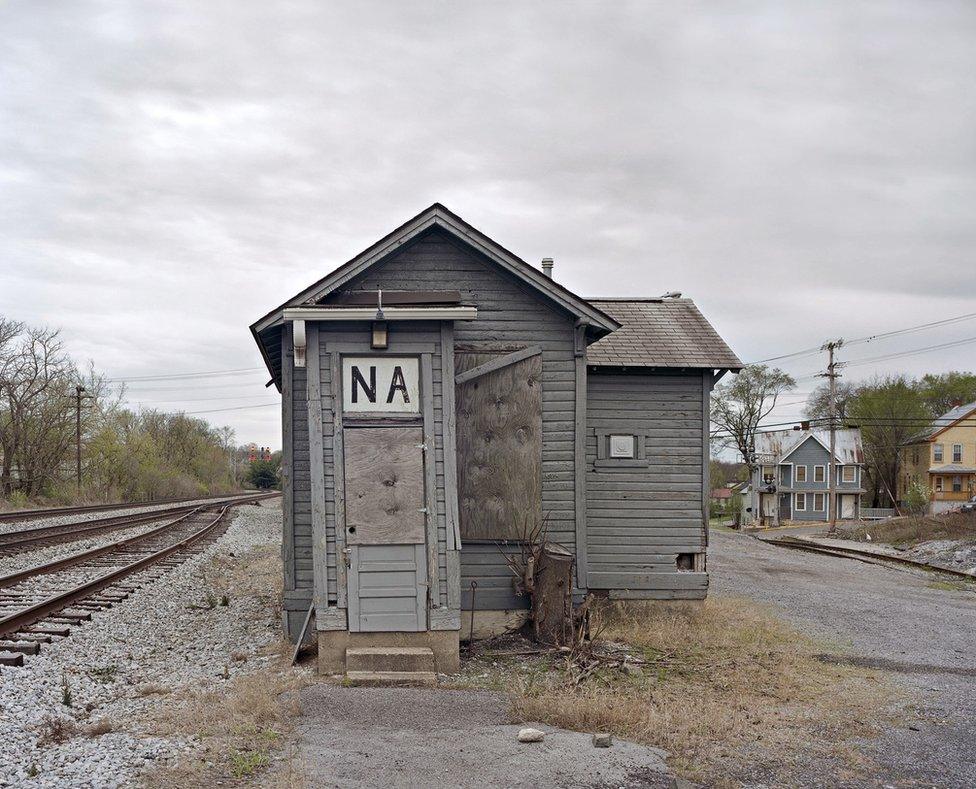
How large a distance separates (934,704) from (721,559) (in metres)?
17.9

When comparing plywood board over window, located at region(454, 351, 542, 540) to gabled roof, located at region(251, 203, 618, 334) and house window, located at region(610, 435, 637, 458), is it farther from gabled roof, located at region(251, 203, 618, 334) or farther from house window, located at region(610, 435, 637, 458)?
house window, located at region(610, 435, 637, 458)

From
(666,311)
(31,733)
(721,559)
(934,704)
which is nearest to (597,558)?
(666,311)

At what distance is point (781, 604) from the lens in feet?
51.4

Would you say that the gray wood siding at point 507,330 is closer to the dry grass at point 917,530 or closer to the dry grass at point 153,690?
the dry grass at point 153,690

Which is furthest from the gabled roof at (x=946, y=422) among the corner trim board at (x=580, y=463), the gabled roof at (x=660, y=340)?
the corner trim board at (x=580, y=463)

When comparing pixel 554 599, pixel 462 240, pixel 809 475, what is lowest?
pixel 809 475

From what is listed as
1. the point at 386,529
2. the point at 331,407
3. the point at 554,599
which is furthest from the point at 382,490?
the point at 554,599

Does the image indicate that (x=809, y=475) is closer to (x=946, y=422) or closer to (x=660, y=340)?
(x=946, y=422)

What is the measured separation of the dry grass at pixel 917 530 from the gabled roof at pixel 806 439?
1809 cm

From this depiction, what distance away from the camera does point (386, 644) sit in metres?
9.11

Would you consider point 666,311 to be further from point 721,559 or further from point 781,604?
point 721,559

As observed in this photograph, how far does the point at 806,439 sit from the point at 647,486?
53.0m

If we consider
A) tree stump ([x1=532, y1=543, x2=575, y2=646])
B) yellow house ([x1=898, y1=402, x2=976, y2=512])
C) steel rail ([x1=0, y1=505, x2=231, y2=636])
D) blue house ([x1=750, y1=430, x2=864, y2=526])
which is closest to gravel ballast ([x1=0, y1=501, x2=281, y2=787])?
steel rail ([x1=0, y1=505, x2=231, y2=636])

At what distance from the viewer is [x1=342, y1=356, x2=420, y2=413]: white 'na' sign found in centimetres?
938
